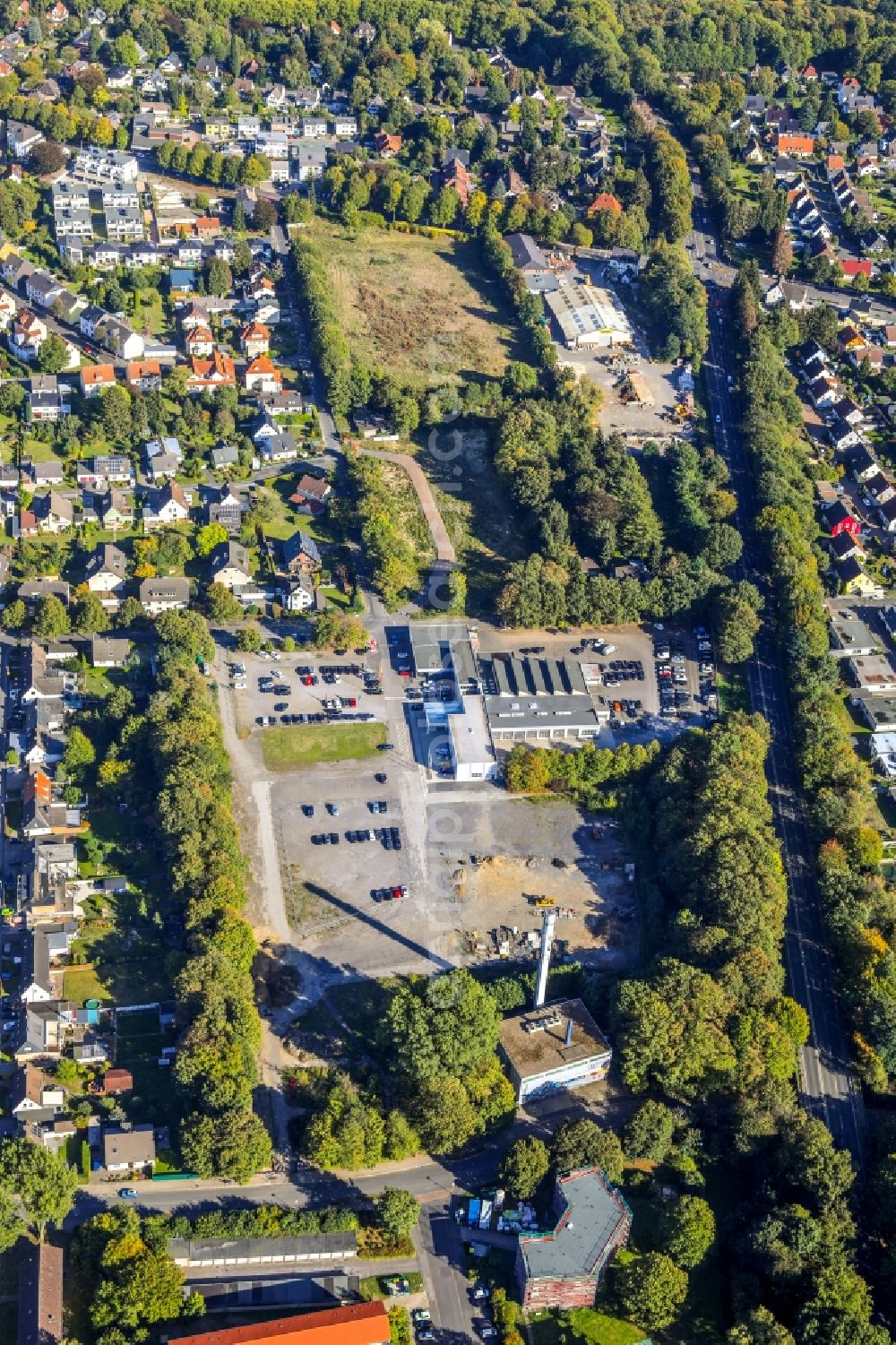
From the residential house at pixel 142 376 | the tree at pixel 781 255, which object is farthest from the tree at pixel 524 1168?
the tree at pixel 781 255

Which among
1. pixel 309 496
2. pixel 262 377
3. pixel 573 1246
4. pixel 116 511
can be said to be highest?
pixel 262 377

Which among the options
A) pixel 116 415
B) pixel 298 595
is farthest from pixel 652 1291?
pixel 116 415

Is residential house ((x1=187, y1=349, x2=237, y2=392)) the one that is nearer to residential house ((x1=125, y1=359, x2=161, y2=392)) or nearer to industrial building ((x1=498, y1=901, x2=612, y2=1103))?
residential house ((x1=125, y1=359, x2=161, y2=392))

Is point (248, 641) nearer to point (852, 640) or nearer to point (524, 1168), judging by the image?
point (524, 1168)

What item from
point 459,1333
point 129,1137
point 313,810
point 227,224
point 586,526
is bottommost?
point 459,1333

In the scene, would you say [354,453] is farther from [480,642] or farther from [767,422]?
[767,422]

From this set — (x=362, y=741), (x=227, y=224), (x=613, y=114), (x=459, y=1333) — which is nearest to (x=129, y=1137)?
(x=459, y=1333)
